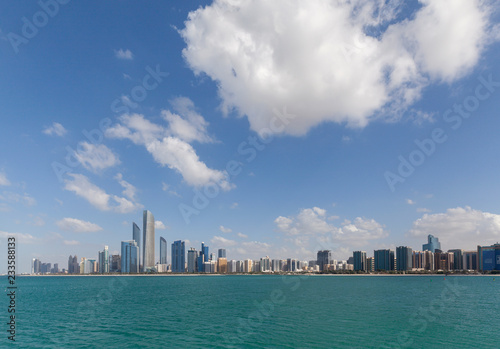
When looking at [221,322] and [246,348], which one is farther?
[221,322]

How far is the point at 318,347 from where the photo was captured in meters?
37.9

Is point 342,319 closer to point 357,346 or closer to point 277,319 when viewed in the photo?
point 277,319

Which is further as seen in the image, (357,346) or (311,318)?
(311,318)

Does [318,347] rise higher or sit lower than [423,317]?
higher

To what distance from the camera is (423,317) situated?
5878 centimetres

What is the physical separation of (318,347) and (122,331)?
1230 inches

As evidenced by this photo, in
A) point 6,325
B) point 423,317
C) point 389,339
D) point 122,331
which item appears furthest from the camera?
point 423,317

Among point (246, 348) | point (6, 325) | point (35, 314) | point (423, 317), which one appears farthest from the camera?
point (35, 314)

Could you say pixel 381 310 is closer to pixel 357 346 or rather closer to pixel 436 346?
pixel 436 346

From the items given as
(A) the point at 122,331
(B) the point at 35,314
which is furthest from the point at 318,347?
(B) the point at 35,314

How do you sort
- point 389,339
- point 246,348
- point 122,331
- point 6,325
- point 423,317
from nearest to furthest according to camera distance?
1. point 246,348
2. point 389,339
3. point 122,331
4. point 6,325
5. point 423,317

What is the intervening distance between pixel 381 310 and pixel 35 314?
7862 cm

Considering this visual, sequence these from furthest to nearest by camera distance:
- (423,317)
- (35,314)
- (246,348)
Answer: (35,314) → (423,317) → (246,348)

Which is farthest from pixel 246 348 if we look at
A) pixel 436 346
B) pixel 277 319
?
pixel 436 346
